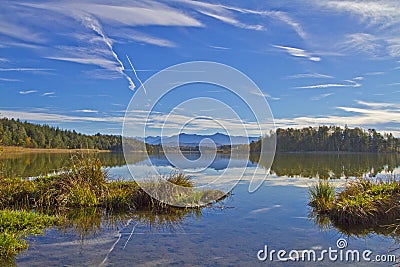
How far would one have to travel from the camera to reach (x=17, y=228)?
7055mm

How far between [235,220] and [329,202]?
263 centimetres

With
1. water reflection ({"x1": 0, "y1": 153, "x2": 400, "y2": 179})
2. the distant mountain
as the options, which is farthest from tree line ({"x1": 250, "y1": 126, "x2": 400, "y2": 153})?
the distant mountain

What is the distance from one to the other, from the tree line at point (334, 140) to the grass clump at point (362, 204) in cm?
4463

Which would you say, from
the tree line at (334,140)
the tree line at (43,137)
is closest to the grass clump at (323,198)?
the tree line at (334,140)

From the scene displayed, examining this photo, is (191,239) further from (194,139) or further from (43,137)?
(43,137)

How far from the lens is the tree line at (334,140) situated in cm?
5588

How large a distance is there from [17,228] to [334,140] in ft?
186

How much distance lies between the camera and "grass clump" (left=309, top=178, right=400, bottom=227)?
7836 mm

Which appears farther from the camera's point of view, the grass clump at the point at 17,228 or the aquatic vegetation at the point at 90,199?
the aquatic vegetation at the point at 90,199

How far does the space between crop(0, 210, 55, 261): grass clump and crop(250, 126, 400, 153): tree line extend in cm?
4834

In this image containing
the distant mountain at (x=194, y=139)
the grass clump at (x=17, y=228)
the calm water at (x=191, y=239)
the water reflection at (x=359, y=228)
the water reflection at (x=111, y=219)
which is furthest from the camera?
the distant mountain at (x=194, y=139)

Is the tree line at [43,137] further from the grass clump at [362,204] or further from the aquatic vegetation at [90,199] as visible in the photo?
the grass clump at [362,204]

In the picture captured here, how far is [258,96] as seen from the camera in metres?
9.23

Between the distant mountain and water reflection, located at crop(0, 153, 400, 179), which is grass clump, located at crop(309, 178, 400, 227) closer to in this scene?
the distant mountain
